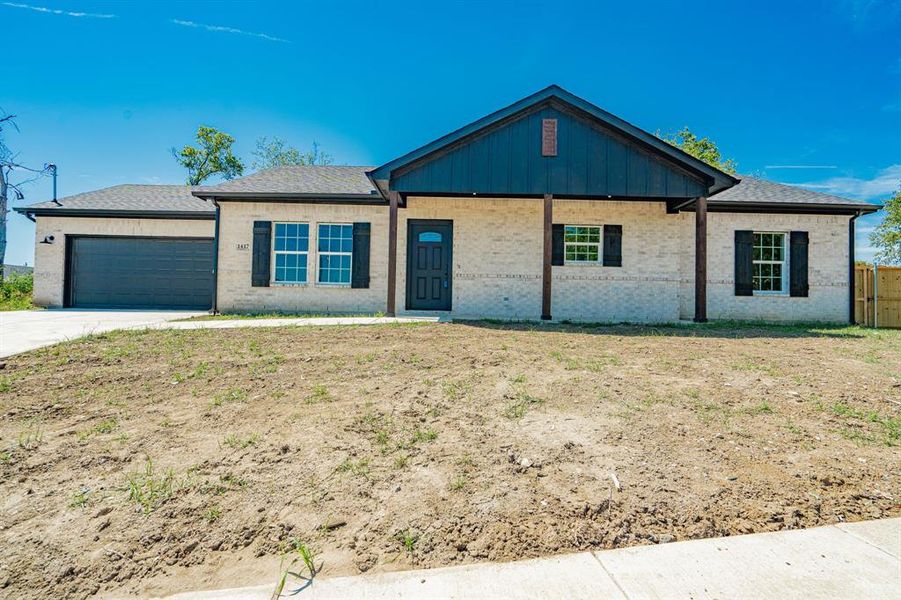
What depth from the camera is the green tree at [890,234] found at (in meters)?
28.8

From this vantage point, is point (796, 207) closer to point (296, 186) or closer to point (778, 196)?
point (778, 196)

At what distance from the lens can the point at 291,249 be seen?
475 inches

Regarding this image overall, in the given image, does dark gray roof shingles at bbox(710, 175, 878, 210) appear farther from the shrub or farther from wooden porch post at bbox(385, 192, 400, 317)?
the shrub

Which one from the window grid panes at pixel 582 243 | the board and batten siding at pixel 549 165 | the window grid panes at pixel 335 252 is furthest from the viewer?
the window grid panes at pixel 335 252

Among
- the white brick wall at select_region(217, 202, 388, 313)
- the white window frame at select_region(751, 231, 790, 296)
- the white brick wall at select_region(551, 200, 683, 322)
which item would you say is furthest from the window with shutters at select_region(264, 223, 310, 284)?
the white window frame at select_region(751, 231, 790, 296)

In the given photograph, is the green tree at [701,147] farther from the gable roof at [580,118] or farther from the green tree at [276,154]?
the green tree at [276,154]

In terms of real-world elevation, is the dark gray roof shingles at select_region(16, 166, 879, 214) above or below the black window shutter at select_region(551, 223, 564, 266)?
above

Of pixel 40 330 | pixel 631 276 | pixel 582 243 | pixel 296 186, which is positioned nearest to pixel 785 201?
pixel 631 276

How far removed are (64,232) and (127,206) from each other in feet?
6.79

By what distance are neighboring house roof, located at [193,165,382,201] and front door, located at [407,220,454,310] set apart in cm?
150

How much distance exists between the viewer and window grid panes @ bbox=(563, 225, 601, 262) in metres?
11.9

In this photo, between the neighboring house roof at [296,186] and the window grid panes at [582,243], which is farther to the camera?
the window grid panes at [582,243]

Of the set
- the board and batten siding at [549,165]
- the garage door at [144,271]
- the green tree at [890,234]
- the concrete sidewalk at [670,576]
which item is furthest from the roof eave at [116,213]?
the green tree at [890,234]

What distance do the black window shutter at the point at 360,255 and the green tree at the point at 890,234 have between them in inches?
1441
